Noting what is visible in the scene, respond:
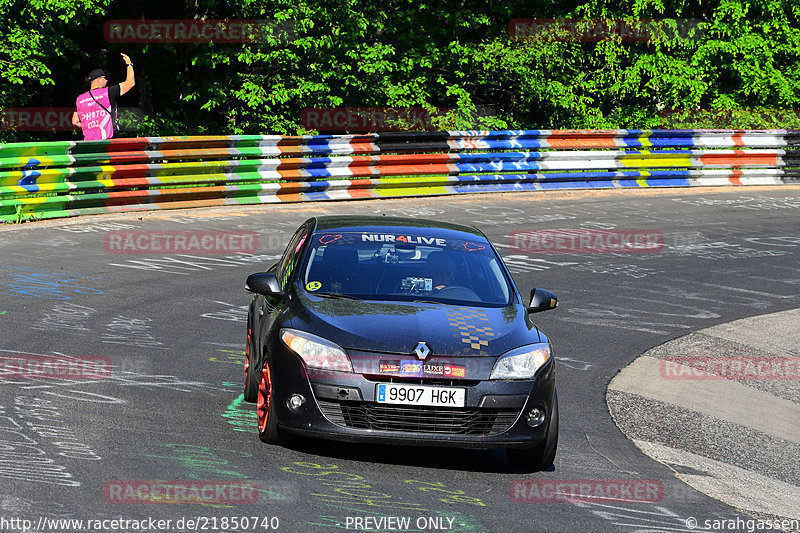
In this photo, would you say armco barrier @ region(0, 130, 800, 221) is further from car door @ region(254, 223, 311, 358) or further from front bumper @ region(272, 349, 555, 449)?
front bumper @ region(272, 349, 555, 449)

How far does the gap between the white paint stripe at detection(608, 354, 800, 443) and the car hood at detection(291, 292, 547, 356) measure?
2.26 meters

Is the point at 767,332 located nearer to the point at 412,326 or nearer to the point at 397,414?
the point at 412,326

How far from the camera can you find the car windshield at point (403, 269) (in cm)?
788

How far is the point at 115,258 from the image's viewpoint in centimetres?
1437

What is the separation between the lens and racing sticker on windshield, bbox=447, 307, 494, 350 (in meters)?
7.06

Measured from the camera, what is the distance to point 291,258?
27.9 ft

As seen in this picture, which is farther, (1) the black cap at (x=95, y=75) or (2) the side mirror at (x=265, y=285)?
(1) the black cap at (x=95, y=75)

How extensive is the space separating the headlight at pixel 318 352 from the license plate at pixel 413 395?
228 millimetres

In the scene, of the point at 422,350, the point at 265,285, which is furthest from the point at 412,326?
the point at 265,285

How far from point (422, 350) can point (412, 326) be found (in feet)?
1.00

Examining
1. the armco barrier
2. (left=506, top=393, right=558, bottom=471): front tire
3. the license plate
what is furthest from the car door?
the armco barrier

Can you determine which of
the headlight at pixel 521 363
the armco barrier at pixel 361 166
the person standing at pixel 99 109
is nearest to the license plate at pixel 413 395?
the headlight at pixel 521 363

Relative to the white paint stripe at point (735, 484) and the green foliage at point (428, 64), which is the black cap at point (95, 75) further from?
the white paint stripe at point (735, 484)

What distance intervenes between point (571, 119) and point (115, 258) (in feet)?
53.1
